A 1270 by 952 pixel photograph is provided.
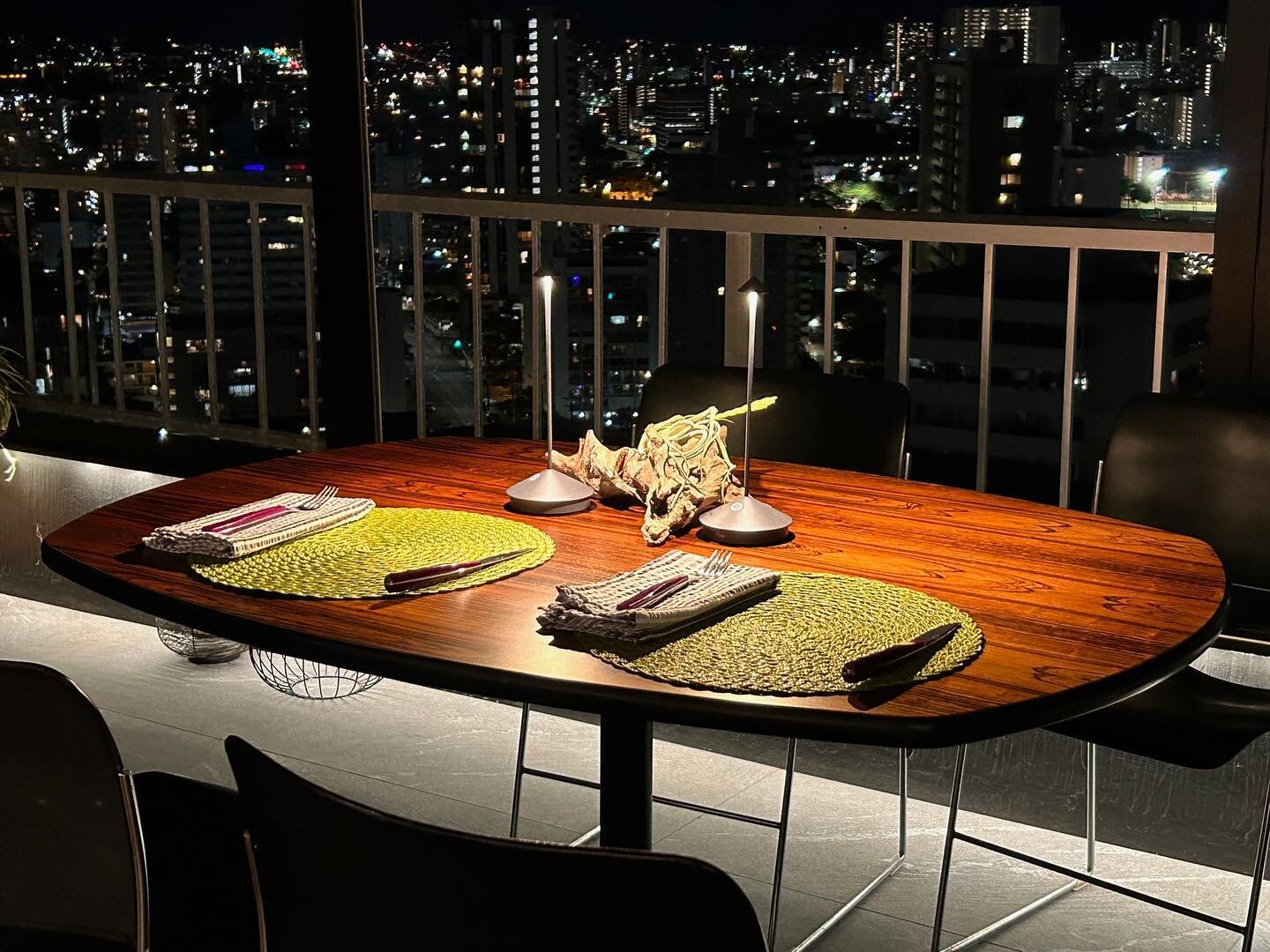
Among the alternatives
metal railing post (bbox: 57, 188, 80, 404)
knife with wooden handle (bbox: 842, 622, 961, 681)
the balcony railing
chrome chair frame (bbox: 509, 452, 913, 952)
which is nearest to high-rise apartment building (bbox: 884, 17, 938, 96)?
the balcony railing

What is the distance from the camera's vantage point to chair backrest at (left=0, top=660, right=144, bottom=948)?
1.63m

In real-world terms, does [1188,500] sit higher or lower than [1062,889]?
higher

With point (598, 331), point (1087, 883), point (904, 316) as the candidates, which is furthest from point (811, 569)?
point (598, 331)

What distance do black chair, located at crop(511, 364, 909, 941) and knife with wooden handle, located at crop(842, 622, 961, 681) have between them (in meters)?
1.19

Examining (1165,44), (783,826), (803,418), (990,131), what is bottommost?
(783,826)

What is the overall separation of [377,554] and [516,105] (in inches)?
106

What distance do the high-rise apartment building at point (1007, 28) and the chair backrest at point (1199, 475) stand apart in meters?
1.23

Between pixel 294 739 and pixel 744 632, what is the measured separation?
2.25 meters

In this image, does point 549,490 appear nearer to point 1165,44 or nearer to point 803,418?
point 803,418

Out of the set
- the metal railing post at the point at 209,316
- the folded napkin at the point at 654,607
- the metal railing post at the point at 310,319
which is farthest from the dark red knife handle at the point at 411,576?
the metal railing post at the point at 209,316

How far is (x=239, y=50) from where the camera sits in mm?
5191

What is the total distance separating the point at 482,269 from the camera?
455 cm

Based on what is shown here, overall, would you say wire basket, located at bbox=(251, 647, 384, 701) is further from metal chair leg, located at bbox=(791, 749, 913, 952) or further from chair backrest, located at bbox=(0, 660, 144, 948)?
chair backrest, located at bbox=(0, 660, 144, 948)

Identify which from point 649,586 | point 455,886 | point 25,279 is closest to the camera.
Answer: point 455,886
